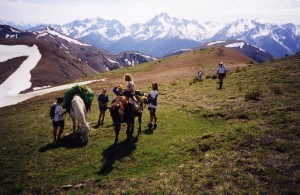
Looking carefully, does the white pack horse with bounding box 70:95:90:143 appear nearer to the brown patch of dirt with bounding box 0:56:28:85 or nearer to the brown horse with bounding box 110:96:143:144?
the brown horse with bounding box 110:96:143:144

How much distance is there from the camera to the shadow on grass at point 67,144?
56.9ft

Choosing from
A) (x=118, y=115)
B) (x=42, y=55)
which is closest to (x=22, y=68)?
(x=42, y=55)

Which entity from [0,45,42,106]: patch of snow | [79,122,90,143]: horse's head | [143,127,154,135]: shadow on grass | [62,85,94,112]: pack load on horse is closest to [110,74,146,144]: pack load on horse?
[143,127,154,135]: shadow on grass

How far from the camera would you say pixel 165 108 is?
2452 cm

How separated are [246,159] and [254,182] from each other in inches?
70.7

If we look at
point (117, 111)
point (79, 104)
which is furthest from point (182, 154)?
point (79, 104)

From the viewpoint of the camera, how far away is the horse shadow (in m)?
13.8

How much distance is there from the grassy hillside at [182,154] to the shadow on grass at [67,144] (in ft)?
0.24

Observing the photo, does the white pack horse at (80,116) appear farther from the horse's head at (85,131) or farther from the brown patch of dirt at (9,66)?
the brown patch of dirt at (9,66)

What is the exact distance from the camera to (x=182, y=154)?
14258 mm

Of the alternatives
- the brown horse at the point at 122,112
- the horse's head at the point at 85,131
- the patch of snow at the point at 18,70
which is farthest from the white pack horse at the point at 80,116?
the patch of snow at the point at 18,70

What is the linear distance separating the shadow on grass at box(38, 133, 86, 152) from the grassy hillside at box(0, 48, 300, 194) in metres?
0.07

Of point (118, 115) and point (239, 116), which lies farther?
point (239, 116)

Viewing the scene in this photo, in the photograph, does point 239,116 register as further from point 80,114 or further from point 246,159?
point 80,114
